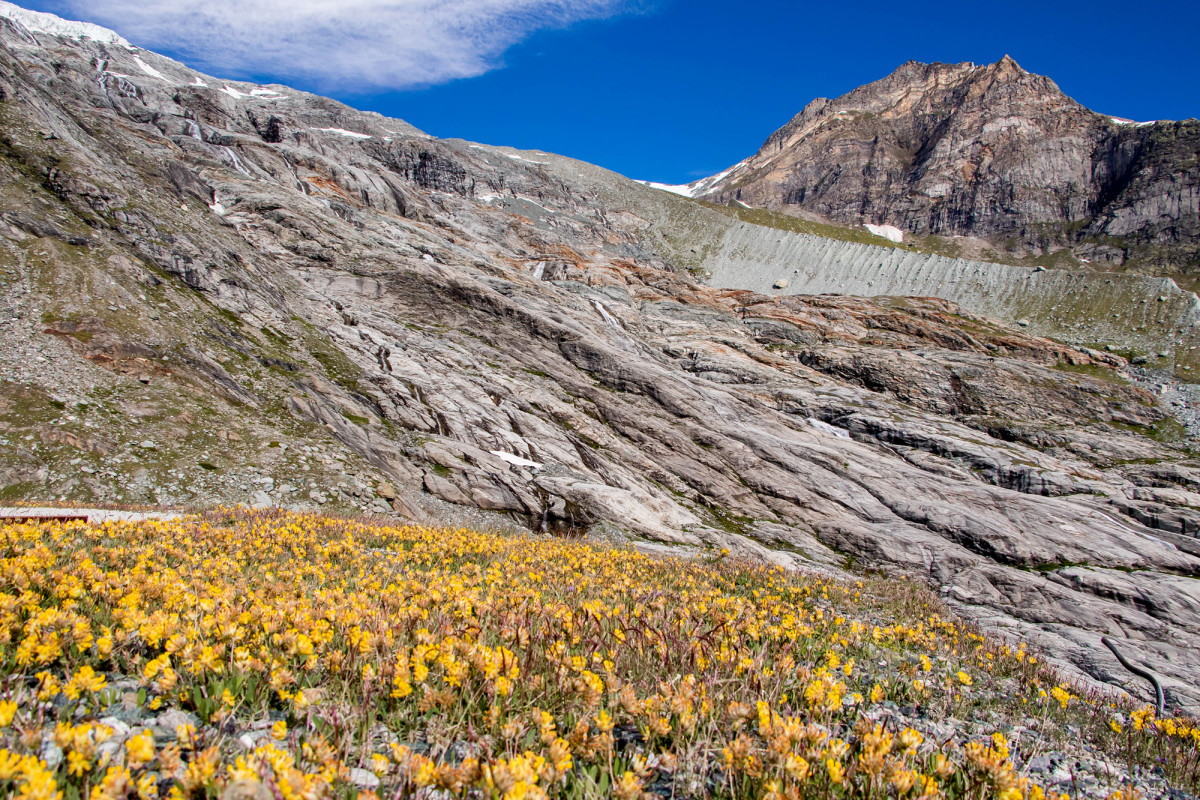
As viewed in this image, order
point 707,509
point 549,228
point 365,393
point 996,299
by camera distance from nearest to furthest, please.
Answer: point 365,393 → point 707,509 → point 549,228 → point 996,299

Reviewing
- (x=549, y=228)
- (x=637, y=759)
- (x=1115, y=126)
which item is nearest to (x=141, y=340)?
(x=637, y=759)

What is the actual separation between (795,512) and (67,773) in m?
34.7

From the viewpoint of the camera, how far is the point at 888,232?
188 meters

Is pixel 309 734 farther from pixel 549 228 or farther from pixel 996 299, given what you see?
pixel 996 299

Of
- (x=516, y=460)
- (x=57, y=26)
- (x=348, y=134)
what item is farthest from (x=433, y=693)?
(x=57, y=26)

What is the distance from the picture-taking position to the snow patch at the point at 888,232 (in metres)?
183

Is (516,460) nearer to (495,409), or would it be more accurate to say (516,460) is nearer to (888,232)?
(495,409)

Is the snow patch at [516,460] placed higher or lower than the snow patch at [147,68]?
lower

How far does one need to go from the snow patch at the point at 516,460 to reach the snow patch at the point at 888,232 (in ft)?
625

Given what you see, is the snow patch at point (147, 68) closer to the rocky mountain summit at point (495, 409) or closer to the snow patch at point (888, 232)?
the rocky mountain summit at point (495, 409)

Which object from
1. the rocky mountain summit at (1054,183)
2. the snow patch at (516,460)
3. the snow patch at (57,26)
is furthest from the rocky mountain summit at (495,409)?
the snow patch at (57,26)

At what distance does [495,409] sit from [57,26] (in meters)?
197

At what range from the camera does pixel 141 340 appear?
74.0ft

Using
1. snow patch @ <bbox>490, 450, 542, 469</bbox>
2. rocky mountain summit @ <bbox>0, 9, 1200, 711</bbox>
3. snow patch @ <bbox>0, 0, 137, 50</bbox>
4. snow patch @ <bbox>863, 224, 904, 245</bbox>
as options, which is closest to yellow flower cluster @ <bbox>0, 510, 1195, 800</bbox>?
rocky mountain summit @ <bbox>0, 9, 1200, 711</bbox>
